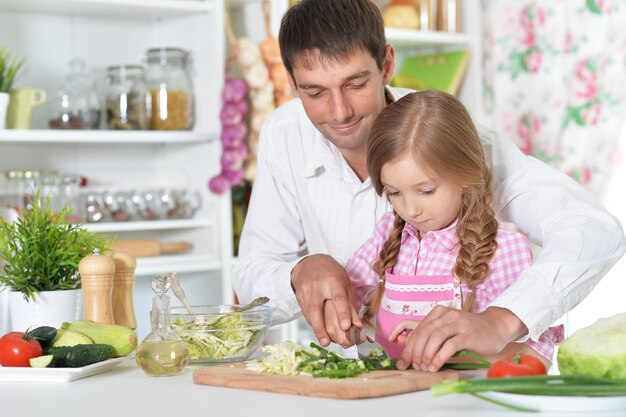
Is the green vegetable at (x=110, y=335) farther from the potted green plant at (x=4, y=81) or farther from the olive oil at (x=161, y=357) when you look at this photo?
the potted green plant at (x=4, y=81)

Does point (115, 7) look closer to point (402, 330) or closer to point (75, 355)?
point (75, 355)

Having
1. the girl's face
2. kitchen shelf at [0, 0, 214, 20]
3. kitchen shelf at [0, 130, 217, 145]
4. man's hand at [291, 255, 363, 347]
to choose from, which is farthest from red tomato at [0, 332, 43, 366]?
kitchen shelf at [0, 0, 214, 20]

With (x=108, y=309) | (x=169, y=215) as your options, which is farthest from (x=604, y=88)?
(x=108, y=309)

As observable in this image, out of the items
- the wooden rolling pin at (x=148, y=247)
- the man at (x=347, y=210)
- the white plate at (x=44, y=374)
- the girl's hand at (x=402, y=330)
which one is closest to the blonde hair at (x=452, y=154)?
the man at (x=347, y=210)

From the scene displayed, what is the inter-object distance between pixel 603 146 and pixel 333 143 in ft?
4.90

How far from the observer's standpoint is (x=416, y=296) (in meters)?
1.90

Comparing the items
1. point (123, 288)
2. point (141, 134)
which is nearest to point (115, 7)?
point (141, 134)

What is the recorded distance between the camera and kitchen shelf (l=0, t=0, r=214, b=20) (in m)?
3.04

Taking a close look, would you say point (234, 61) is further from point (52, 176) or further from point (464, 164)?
point (464, 164)

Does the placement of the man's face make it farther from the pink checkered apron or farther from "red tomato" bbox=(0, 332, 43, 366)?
"red tomato" bbox=(0, 332, 43, 366)

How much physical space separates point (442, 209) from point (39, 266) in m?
0.76

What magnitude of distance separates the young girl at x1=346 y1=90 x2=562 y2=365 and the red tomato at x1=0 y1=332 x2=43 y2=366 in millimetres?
652

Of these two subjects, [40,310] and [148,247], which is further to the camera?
[148,247]

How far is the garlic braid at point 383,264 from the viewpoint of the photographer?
1.99 metres
